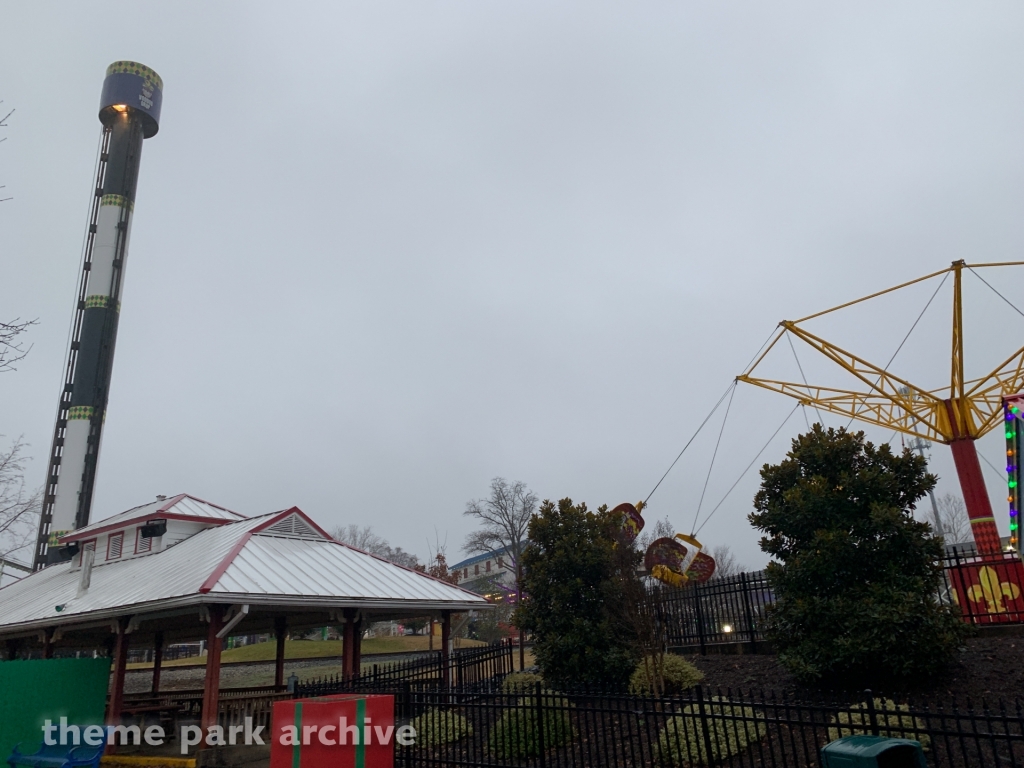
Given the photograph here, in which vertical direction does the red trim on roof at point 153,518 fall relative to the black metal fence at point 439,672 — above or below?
above

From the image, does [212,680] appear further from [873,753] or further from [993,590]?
[993,590]

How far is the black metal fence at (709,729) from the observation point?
279 inches

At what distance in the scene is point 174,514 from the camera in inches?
797

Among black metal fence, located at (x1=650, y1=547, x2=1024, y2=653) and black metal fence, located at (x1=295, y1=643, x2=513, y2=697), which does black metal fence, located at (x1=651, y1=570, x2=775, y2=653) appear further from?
black metal fence, located at (x1=295, y1=643, x2=513, y2=697)

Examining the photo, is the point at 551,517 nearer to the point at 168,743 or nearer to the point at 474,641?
the point at 168,743

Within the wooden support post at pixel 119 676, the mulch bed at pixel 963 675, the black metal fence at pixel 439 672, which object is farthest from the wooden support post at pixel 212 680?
the mulch bed at pixel 963 675

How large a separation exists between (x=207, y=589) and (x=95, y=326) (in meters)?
44.2

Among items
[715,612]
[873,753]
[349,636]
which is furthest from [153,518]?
[873,753]

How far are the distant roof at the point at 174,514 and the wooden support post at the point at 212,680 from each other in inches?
305

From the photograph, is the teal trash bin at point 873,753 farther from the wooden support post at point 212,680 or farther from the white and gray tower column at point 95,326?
the white and gray tower column at point 95,326

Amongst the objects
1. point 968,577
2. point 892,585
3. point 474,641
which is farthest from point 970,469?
point 474,641

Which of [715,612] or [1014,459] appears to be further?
[715,612]

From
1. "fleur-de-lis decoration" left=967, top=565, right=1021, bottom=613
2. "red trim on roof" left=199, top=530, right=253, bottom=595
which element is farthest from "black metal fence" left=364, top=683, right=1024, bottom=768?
"fleur-de-lis decoration" left=967, top=565, right=1021, bottom=613

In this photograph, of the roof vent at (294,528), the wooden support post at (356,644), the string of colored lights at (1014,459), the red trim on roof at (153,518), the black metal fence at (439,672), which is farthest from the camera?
the red trim on roof at (153,518)
